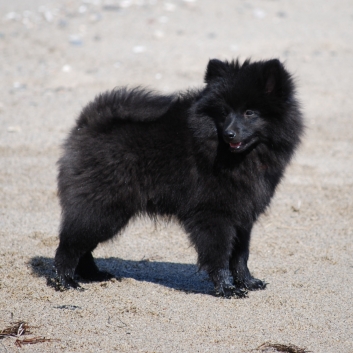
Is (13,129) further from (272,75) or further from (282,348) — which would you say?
(282,348)

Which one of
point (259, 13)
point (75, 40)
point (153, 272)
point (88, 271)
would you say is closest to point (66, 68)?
point (75, 40)

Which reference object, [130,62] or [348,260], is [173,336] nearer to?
[348,260]

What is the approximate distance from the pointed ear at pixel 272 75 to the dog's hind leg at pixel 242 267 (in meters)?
1.27

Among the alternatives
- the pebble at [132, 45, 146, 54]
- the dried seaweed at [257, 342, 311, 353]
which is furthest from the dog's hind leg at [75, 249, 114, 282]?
the pebble at [132, 45, 146, 54]

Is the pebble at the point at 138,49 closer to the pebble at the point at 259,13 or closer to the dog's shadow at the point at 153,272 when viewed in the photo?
the pebble at the point at 259,13

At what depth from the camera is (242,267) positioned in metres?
5.70

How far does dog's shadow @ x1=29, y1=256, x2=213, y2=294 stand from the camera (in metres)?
5.83

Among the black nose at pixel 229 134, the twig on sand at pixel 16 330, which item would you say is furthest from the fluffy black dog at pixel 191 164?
the twig on sand at pixel 16 330

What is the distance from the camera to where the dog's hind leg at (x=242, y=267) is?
563 centimetres

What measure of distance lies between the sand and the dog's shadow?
2cm

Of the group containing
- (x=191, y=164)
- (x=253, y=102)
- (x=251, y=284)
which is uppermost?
(x=253, y=102)

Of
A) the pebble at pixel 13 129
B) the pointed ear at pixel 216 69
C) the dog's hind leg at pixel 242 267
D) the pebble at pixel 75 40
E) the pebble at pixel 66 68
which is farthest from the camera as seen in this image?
the pebble at pixel 75 40

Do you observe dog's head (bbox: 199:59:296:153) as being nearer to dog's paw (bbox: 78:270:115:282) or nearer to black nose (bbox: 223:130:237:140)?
black nose (bbox: 223:130:237:140)

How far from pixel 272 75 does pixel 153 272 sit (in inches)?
87.5
